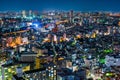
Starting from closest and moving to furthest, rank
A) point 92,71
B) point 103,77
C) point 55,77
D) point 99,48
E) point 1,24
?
point 55,77
point 103,77
point 92,71
point 99,48
point 1,24

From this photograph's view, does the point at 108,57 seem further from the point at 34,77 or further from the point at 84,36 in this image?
the point at 84,36

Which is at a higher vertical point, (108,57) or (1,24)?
(1,24)

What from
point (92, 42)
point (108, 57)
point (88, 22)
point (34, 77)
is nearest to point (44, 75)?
point (34, 77)

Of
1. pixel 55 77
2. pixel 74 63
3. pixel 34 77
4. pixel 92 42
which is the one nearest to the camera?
pixel 34 77

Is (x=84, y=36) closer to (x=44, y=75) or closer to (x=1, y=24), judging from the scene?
(x=1, y=24)

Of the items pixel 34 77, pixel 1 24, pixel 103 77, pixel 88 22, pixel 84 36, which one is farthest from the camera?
pixel 88 22

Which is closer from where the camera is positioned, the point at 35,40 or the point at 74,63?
the point at 74,63

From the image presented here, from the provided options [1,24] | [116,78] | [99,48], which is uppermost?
[1,24]

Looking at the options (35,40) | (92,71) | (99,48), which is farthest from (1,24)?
(92,71)

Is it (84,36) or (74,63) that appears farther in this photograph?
(84,36)
